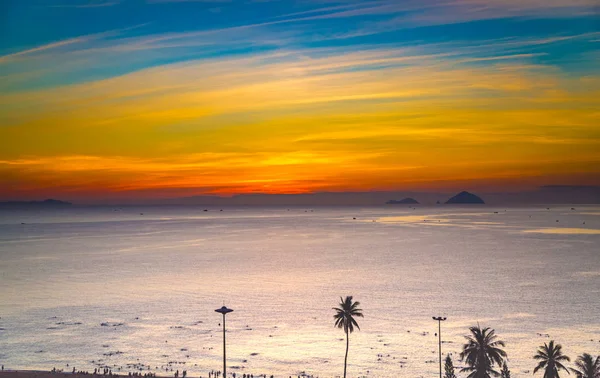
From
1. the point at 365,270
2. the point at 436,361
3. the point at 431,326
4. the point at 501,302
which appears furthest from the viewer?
the point at 365,270

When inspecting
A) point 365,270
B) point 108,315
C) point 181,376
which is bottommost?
point 181,376

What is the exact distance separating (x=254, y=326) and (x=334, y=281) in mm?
51338

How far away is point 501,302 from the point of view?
117812 mm

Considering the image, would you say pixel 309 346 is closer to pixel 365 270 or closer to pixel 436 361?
pixel 436 361

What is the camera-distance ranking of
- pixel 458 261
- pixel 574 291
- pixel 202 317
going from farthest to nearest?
pixel 458 261, pixel 574 291, pixel 202 317

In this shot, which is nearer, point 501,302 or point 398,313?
point 398,313

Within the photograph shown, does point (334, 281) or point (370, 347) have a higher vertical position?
point (334, 281)

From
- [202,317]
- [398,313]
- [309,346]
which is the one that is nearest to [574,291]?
[398,313]

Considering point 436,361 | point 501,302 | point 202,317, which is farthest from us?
point 501,302

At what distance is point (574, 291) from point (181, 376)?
94.2m

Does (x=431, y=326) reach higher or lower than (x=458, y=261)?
lower

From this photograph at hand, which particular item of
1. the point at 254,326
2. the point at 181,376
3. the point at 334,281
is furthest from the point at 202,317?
the point at 334,281

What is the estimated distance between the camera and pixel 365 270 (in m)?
168

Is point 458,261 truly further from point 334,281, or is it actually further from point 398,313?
point 398,313
